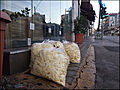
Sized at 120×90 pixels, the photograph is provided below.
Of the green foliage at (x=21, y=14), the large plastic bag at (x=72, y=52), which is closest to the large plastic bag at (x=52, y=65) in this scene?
the large plastic bag at (x=72, y=52)

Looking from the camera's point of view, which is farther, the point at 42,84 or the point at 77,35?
the point at 77,35

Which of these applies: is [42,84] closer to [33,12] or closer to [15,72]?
[15,72]

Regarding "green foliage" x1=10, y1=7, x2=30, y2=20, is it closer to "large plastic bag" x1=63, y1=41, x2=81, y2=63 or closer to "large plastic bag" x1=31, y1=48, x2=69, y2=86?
"large plastic bag" x1=63, y1=41, x2=81, y2=63

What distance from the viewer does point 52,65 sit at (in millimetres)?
1406

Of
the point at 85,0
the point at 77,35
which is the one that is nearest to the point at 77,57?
the point at 77,35

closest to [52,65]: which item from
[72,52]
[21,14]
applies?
[72,52]

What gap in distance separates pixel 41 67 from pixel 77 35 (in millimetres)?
6035

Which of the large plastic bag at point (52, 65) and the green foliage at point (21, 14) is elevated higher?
the green foliage at point (21, 14)

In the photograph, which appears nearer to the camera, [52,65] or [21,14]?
[52,65]

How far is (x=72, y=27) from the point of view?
752 centimetres

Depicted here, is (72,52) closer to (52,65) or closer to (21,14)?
(52,65)

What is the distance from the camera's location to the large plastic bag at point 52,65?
1379 mm

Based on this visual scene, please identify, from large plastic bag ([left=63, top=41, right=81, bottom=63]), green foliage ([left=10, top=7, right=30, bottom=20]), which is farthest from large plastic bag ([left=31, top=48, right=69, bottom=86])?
green foliage ([left=10, top=7, right=30, bottom=20])

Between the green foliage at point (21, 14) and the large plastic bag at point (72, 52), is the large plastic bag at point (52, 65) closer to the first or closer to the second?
the large plastic bag at point (72, 52)
